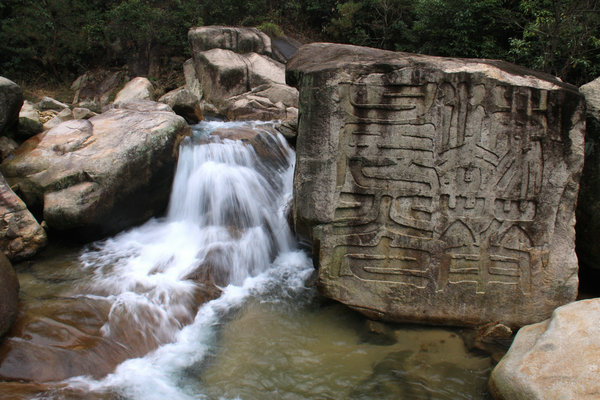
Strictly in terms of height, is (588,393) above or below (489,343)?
above

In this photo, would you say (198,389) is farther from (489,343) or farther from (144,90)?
(144,90)

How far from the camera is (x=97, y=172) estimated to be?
4859mm

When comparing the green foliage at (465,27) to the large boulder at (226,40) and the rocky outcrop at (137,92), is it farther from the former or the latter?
the rocky outcrop at (137,92)

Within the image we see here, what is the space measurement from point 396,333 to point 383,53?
2.75 m

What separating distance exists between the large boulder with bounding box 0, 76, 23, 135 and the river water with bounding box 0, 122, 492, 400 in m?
1.94

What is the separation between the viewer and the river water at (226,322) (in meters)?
3.18

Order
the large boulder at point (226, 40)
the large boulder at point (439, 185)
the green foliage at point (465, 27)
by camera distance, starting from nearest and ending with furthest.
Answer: the large boulder at point (439, 185) → the green foliage at point (465, 27) → the large boulder at point (226, 40)

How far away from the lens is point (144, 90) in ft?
42.3

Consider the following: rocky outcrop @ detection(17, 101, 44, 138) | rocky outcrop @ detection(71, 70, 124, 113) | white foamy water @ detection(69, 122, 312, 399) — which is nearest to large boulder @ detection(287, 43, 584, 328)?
white foamy water @ detection(69, 122, 312, 399)

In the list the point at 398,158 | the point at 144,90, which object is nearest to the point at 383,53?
the point at 398,158

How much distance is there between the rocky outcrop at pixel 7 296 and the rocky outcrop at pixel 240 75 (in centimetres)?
800

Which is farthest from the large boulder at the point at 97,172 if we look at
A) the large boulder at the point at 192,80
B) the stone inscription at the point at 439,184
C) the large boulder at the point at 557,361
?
Result: the large boulder at the point at 192,80

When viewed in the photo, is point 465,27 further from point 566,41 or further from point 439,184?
point 439,184

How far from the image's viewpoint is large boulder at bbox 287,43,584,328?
12.4 ft
